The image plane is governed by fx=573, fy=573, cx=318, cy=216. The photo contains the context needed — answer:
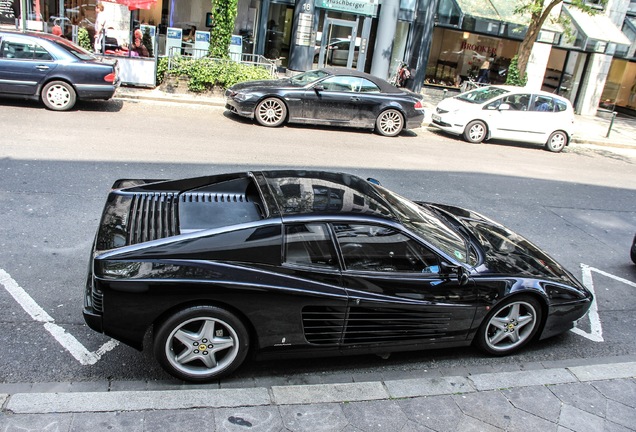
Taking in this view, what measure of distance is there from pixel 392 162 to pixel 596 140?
34.2ft

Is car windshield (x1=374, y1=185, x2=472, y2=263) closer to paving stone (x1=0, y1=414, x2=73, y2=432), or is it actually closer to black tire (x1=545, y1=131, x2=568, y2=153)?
paving stone (x1=0, y1=414, x2=73, y2=432)

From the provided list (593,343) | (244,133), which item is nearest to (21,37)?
(244,133)

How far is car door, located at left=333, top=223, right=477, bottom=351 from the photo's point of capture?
14.3ft

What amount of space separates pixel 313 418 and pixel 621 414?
7.77 ft

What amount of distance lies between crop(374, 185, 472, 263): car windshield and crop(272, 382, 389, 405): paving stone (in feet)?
4.10

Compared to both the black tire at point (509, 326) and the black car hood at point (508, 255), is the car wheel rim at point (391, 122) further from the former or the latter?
the black tire at point (509, 326)

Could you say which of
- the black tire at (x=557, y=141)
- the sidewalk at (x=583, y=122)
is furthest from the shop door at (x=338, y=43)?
the black tire at (x=557, y=141)

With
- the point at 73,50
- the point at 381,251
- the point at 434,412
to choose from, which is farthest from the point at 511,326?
the point at 73,50

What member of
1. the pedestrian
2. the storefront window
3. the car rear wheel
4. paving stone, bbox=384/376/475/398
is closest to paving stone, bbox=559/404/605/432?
paving stone, bbox=384/376/475/398

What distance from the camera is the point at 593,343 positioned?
5.55 metres

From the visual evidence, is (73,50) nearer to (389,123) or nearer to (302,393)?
(389,123)

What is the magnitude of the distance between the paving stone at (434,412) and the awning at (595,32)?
22.3 meters

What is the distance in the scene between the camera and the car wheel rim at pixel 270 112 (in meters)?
13.2

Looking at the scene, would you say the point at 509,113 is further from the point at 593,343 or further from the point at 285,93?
the point at 593,343
